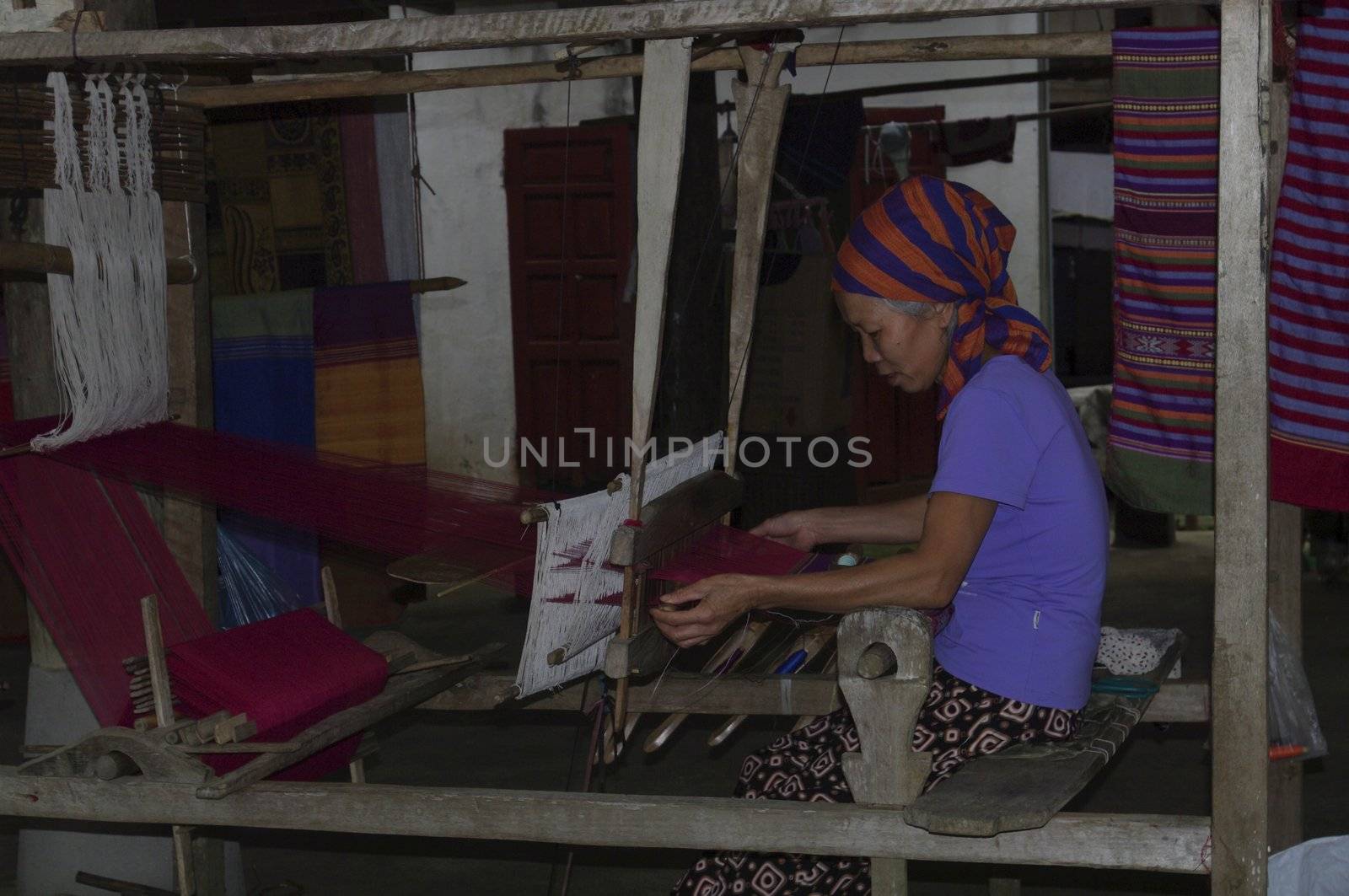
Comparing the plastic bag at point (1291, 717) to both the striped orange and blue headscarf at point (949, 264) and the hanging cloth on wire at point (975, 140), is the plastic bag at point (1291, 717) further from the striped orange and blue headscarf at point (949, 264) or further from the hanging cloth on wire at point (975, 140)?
the hanging cloth on wire at point (975, 140)

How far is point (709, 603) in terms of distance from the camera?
2180 mm

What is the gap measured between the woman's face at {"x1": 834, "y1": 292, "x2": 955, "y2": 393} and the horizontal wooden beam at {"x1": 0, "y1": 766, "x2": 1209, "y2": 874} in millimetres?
695

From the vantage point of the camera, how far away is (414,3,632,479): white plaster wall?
8859 mm

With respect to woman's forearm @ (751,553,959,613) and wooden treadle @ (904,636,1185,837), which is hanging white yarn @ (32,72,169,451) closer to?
woman's forearm @ (751,553,959,613)

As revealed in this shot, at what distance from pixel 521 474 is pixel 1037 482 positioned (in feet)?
21.7

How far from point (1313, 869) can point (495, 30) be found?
78.5 inches

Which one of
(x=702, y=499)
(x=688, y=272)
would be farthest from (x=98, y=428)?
(x=688, y=272)

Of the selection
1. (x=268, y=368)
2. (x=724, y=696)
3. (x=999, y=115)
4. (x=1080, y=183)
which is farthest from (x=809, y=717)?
(x=1080, y=183)

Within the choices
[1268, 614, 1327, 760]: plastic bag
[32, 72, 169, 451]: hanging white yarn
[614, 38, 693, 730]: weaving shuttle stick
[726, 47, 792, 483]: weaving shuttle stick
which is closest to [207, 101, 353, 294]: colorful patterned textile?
[32, 72, 169, 451]: hanging white yarn

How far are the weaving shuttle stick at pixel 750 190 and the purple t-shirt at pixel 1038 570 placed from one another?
79 cm

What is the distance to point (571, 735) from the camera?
5.10 metres

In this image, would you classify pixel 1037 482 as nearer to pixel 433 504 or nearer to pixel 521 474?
pixel 433 504

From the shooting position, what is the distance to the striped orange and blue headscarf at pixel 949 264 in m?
2.16

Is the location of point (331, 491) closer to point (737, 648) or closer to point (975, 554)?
point (737, 648)
